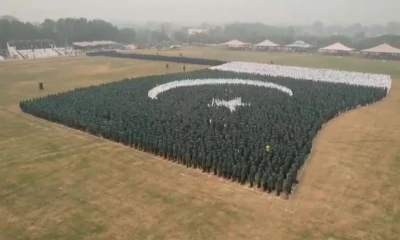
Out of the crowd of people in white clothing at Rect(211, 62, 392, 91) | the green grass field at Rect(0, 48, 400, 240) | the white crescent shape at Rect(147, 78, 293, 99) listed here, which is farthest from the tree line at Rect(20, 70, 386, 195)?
the crowd of people in white clothing at Rect(211, 62, 392, 91)

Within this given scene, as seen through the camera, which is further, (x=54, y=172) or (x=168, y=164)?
(x=168, y=164)

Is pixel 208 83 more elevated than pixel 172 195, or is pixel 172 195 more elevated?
pixel 208 83

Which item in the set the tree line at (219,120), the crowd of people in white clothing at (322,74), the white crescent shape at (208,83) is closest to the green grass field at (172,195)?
the tree line at (219,120)

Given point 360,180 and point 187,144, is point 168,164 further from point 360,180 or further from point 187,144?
point 360,180

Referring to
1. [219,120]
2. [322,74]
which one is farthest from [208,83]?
[219,120]

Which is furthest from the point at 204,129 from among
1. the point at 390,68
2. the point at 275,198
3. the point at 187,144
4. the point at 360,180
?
the point at 390,68

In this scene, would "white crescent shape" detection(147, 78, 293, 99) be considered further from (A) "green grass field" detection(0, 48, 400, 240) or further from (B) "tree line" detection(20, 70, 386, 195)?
(A) "green grass field" detection(0, 48, 400, 240)

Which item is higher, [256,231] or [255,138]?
[255,138]

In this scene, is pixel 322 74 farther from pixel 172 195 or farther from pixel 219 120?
pixel 172 195
